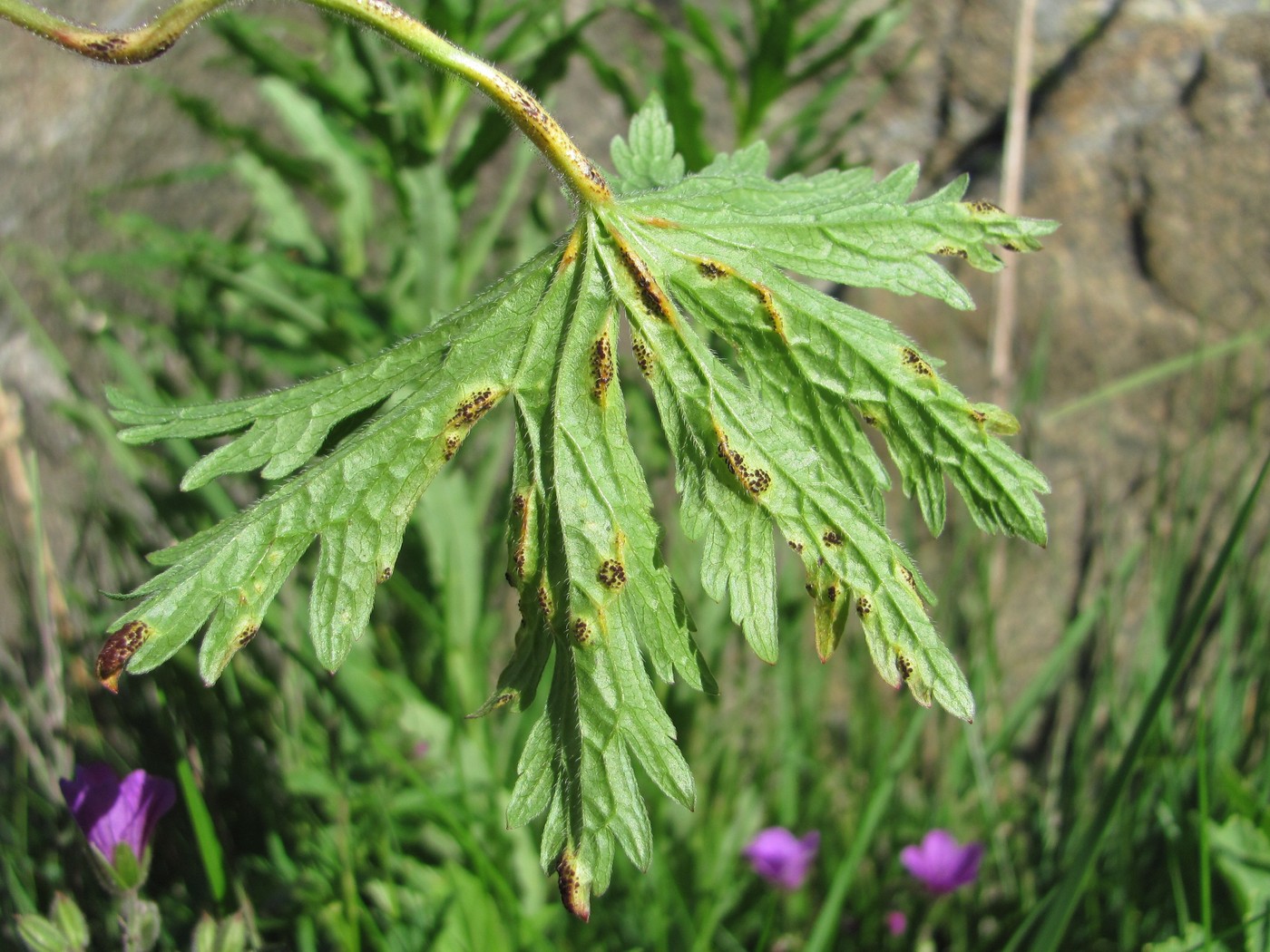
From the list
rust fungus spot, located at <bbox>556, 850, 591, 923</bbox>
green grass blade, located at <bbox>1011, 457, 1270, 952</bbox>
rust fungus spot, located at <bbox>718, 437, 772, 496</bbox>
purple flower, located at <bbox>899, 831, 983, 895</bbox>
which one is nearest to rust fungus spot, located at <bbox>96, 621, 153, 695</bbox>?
rust fungus spot, located at <bbox>556, 850, 591, 923</bbox>

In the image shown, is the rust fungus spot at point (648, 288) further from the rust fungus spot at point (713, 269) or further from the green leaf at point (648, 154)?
the green leaf at point (648, 154)

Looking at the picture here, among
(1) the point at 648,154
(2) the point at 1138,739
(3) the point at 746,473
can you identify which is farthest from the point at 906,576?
(1) the point at 648,154

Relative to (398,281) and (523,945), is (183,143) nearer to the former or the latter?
(398,281)

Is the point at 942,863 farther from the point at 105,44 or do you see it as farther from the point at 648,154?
the point at 105,44

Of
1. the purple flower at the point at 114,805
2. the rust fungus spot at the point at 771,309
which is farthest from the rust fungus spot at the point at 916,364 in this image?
the purple flower at the point at 114,805

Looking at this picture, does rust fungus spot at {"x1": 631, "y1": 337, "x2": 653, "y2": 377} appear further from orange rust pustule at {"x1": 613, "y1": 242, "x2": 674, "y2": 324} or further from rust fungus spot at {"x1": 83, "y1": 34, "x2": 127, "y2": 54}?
rust fungus spot at {"x1": 83, "y1": 34, "x2": 127, "y2": 54}

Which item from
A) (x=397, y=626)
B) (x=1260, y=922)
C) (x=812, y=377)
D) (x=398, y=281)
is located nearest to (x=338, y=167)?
(x=398, y=281)
